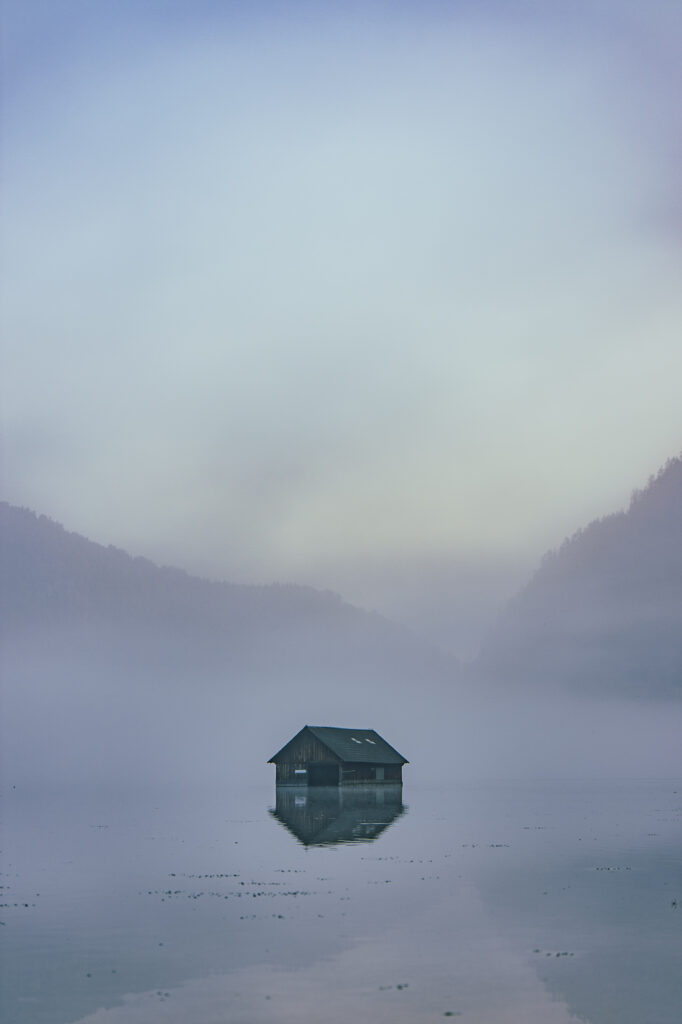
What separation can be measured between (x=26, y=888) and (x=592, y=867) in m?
26.7

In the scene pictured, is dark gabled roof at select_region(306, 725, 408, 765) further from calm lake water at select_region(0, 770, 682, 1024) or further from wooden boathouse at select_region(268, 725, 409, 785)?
calm lake water at select_region(0, 770, 682, 1024)

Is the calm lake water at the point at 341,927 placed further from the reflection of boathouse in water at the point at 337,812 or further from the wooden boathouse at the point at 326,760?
the wooden boathouse at the point at 326,760

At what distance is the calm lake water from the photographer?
95.2 feet

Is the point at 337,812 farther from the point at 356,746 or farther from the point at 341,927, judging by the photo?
the point at 341,927

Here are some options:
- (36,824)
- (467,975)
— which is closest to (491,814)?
(36,824)

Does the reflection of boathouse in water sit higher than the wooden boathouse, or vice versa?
the wooden boathouse

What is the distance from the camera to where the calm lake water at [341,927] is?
29.0 meters

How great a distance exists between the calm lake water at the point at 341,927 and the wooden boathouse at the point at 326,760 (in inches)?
1767

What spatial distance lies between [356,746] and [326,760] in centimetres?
778

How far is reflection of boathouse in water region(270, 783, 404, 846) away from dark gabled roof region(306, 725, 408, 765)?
10.5 feet

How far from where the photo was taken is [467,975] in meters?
32.1

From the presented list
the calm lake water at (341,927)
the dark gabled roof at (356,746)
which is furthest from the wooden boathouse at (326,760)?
the calm lake water at (341,927)

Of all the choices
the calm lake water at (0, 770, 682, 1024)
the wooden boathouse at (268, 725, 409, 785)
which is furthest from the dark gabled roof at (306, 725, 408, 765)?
the calm lake water at (0, 770, 682, 1024)

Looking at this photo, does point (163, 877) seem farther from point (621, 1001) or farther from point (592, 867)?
point (621, 1001)
